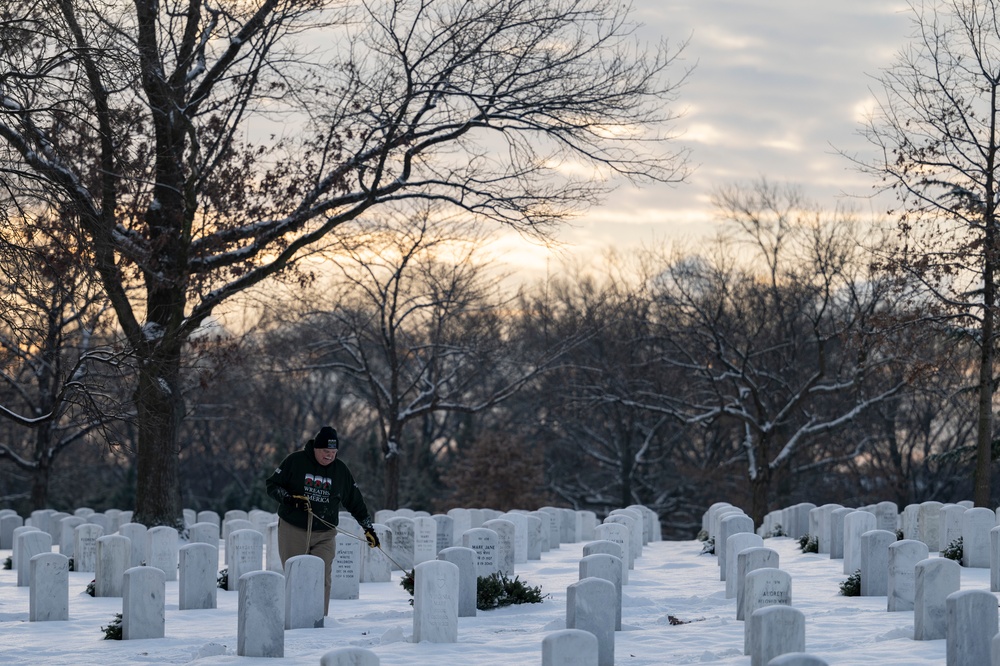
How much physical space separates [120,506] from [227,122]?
25.0 meters

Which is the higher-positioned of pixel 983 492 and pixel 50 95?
pixel 50 95

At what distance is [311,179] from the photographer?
1783 cm

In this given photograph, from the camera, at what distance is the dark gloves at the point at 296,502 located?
10664 mm

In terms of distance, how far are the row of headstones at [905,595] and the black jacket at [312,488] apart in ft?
11.6

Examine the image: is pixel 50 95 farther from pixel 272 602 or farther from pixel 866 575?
pixel 866 575

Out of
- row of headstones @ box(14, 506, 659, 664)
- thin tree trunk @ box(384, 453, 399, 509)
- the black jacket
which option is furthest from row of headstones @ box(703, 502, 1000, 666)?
thin tree trunk @ box(384, 453, 399, 509)

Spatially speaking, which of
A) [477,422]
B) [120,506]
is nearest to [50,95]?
[120,506]

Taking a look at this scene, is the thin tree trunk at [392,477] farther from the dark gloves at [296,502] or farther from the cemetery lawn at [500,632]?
the dark gloves at [296,502]

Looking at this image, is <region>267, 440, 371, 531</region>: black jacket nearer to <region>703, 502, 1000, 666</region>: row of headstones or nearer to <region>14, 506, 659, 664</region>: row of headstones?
<region>14, 506, 659, 664</region>: row of headstones

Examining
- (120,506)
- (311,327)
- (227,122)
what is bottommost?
(120,506)

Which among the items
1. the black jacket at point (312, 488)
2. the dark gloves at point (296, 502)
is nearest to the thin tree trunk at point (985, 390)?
the black jacket at point (312, 488)

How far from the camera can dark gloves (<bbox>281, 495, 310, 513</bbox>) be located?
35.0 ft

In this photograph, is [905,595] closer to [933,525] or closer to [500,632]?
[500,632]

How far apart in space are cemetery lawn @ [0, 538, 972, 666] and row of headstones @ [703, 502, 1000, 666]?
194mm
